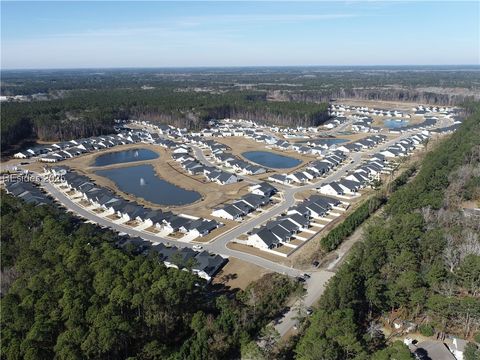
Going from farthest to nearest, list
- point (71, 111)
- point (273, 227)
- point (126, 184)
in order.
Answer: point (71, 111), point (126, 184), point (273, 227)

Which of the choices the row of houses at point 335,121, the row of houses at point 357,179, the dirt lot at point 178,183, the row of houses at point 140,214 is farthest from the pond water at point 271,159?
the row of houses at point 335,121

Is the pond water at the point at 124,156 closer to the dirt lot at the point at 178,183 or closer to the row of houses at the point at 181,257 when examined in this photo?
the dirt lot at the point at 178,183

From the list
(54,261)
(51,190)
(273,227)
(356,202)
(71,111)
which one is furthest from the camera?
(71,111)

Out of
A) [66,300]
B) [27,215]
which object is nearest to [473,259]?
[66,300]

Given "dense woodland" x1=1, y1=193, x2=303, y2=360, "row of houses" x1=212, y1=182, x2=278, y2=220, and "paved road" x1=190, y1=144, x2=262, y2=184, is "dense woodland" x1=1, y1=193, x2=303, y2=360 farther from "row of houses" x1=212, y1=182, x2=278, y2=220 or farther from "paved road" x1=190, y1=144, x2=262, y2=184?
"paved road" x1=190, y1=144, x2=262, y2=184

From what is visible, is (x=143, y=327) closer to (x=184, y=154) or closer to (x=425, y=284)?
(x=425, y=284)

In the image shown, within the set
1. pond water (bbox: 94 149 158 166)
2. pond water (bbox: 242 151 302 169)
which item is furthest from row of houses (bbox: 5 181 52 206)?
pond water (bbox: 242 151 302 169)

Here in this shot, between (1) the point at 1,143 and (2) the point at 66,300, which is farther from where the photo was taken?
(1) the point at 1,143
